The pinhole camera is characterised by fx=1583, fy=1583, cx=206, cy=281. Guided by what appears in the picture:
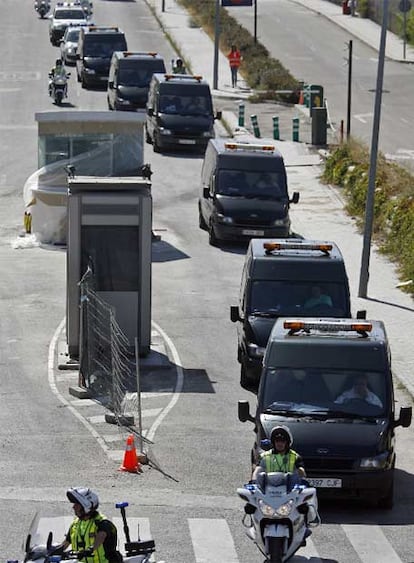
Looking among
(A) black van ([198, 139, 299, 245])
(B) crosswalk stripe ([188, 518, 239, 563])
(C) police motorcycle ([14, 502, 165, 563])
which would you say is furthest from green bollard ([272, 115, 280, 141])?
(C) police motorcycle ([14, 502, 165, 563])

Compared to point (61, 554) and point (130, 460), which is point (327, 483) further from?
point (61, 554)

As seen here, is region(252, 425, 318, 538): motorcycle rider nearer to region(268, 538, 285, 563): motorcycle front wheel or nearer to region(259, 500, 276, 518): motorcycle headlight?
region(259, 500, 276, 518): motorcycle headlight

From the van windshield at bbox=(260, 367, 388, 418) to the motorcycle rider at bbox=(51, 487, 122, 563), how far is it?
19.6 ft

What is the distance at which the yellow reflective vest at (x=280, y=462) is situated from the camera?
16703 mm

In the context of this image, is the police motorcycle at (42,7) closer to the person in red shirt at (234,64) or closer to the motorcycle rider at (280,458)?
the person in red shirt at (234,64)

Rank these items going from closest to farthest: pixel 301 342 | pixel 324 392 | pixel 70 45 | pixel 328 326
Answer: pixel 324 392, pixel 301 342, pixel 328 326, pixel 70 45

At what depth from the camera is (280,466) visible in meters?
16.7

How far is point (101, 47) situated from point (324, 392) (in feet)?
150

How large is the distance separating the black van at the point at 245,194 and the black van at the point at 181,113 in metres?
11.2

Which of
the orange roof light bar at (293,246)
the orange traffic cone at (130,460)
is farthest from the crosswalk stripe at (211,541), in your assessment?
the orange roof light bar at (293,246)

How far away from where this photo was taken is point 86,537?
1420 cm

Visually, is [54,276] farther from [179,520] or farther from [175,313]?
[179,520]

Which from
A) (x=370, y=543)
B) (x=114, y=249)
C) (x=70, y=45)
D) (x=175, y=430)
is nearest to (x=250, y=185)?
(x=114, y=249)

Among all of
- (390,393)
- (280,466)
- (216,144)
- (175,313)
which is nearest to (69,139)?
(216,144)
